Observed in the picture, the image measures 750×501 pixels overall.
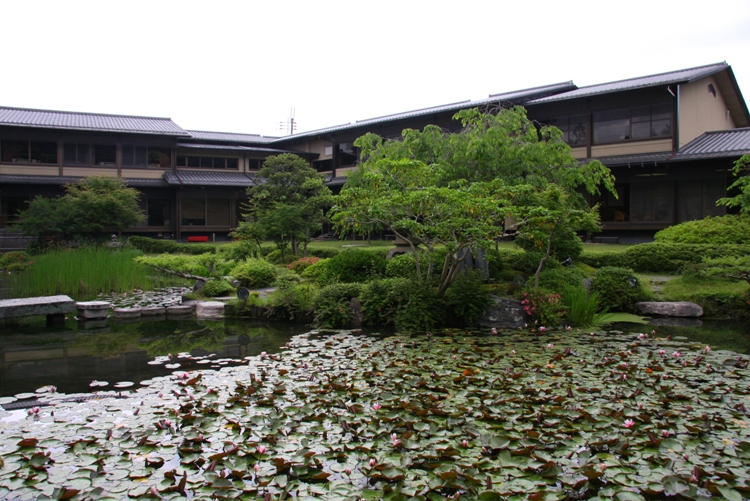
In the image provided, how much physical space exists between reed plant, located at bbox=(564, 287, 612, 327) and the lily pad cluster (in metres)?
2.37

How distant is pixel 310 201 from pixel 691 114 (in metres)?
13.1

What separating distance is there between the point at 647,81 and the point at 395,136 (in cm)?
1091

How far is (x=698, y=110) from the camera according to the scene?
64.1 ft

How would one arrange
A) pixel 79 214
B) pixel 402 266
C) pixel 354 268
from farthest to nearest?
pixel 79 214 → pixel 354 268 → pixel 402 266

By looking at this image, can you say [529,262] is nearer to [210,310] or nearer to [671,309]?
[671,309]

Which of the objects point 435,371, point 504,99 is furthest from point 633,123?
point 435,371

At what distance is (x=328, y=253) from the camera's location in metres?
17.6

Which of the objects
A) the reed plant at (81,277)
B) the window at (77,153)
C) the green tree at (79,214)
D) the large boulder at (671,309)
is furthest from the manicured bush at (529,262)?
the window at (77,153)

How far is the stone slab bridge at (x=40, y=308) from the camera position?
32.0 ft

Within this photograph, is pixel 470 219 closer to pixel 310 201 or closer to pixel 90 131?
pixel 310 201

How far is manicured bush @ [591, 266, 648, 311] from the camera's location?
10.4 meters

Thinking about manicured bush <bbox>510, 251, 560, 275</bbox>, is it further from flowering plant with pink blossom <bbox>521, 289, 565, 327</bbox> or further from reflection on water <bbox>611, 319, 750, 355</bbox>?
reflection on water <bbox>611, 319, 750, 355</bbox>

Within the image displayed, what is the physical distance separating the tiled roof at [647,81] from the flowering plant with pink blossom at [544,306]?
11811mm

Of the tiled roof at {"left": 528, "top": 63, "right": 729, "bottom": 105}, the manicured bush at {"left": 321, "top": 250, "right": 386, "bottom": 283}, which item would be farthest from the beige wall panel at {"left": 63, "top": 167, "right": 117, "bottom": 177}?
the tiled roof at {"left": 528, "top": 63, "right": 729, "bottom": 105}
